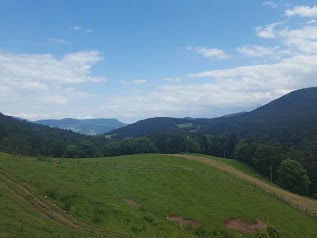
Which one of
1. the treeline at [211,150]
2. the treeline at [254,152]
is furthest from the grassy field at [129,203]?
the treeline at [211,150]

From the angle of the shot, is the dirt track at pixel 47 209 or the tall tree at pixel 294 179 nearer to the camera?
the dirt track at pixel 47 209

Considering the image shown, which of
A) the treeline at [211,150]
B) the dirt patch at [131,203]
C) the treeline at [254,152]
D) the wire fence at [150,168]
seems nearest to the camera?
the dirt patch at [131,203]

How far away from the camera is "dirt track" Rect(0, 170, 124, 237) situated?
2872 centimetres

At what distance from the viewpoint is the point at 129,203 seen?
140 feet

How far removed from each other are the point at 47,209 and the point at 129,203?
1379cm

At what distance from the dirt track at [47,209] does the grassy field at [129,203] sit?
0.11 metres

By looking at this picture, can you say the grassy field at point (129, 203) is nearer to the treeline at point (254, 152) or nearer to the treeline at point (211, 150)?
the treeline at point (254, 152)

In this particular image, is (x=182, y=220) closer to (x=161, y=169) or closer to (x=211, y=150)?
(x=161, y=169)

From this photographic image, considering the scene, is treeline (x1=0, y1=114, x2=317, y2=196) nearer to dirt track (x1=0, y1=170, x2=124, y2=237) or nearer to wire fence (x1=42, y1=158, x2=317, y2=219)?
wire fence (x1=42, y1=158, x2=317, y2=219)

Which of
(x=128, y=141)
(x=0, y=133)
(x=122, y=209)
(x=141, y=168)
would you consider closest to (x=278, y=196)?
(x=141, y=168)

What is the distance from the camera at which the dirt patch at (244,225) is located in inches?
1834

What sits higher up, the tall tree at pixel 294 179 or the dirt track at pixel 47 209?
the dirt track at pixel 47 209

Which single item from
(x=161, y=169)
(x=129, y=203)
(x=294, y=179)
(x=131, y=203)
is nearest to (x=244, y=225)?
(x=131, y=203)

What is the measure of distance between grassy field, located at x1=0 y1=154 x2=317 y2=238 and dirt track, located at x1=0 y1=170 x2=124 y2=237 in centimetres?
11
